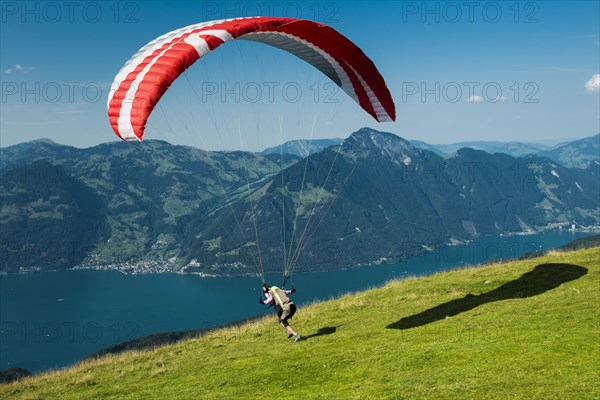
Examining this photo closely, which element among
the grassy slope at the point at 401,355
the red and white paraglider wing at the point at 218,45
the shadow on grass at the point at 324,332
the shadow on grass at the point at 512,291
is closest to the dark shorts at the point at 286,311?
the grassy slope at the point at 401,355

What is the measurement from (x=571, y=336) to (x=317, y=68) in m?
14.5

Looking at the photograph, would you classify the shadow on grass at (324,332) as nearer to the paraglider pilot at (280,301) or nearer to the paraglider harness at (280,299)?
the paraglider pilot at (280,301)

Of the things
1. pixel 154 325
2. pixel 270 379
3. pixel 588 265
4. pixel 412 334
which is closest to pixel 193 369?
pixel 270 379

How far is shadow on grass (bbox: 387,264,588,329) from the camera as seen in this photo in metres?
18.1

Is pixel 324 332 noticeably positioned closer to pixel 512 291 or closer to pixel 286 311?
pixel 286 311

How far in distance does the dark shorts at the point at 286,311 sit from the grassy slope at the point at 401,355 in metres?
1.10

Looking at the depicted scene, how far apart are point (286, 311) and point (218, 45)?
29.8ft

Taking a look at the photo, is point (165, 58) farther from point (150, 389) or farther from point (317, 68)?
point (150, 389)

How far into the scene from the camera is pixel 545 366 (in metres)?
11.4

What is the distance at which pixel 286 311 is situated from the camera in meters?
17.0

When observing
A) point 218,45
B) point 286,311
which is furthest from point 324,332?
point 218,45

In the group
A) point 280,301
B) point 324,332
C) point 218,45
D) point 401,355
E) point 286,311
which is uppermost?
point 218,45

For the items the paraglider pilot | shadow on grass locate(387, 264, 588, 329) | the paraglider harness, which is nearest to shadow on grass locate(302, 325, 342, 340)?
the paraglider pilot

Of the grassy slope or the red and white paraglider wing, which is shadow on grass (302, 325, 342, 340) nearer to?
the grassy slope
